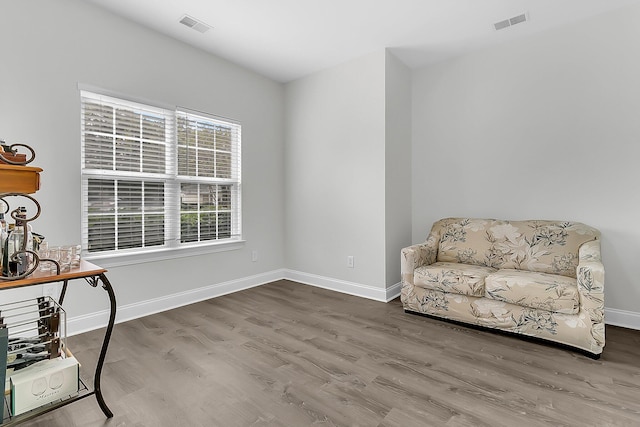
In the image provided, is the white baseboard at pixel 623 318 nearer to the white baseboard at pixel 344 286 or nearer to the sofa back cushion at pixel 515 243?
the sofa back cushion at pixel 515 243

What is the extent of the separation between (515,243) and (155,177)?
3.53 meters

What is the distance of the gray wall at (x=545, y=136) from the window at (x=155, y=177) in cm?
238

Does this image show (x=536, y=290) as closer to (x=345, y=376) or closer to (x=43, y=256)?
(x=345, y=376)

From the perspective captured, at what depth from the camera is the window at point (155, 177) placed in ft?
9.14

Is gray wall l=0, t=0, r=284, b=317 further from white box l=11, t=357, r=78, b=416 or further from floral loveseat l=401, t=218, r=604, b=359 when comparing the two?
floral loveseat l=401, t=218, r=604, b=359

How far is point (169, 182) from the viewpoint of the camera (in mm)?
3291

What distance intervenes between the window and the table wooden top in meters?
1.44

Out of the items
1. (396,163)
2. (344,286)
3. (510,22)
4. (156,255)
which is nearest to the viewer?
(510,22)

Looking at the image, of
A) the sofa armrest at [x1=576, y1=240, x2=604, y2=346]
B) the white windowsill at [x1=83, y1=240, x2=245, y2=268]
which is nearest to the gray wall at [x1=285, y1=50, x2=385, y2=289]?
the white windowsill at [x1=83, y1=240, x2=245, y2=268]

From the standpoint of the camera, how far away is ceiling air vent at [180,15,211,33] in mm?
2916

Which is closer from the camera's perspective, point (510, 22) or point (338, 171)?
point (510, 22)

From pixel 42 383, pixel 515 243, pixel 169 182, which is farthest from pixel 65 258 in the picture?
pixel 515 243

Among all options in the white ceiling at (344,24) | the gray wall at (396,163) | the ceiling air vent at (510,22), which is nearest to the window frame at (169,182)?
the white ceiling at (344,24)

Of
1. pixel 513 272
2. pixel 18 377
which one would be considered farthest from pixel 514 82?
pixel 18 377
